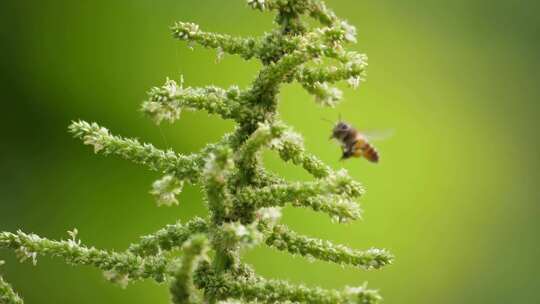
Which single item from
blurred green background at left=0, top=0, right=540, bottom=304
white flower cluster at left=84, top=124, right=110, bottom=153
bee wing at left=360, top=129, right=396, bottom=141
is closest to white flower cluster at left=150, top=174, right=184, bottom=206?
white flower cluster at left=84, top=124, right=110, bottom=153

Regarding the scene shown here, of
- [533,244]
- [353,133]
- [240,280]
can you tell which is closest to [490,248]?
[533,244]

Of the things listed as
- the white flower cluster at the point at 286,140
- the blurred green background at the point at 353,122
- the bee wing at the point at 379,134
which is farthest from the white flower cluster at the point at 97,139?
the blurred green background at the point at 353,122

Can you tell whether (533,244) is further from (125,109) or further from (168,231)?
(168,231)

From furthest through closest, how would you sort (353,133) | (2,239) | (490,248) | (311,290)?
(490,248) → (353,133) → (2,239) → (311,290)

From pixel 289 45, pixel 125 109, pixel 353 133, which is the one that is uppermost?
pixel 125 109

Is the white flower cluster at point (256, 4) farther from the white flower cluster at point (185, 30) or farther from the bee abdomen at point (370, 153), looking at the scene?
the bee abdomen at point (370, 153)

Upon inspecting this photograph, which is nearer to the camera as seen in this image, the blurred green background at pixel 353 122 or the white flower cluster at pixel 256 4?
the white flower cluster at pixel 256 4

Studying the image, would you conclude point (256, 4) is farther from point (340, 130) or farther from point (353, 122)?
point (353, 122)

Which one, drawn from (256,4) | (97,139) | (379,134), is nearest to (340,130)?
(379,134)
